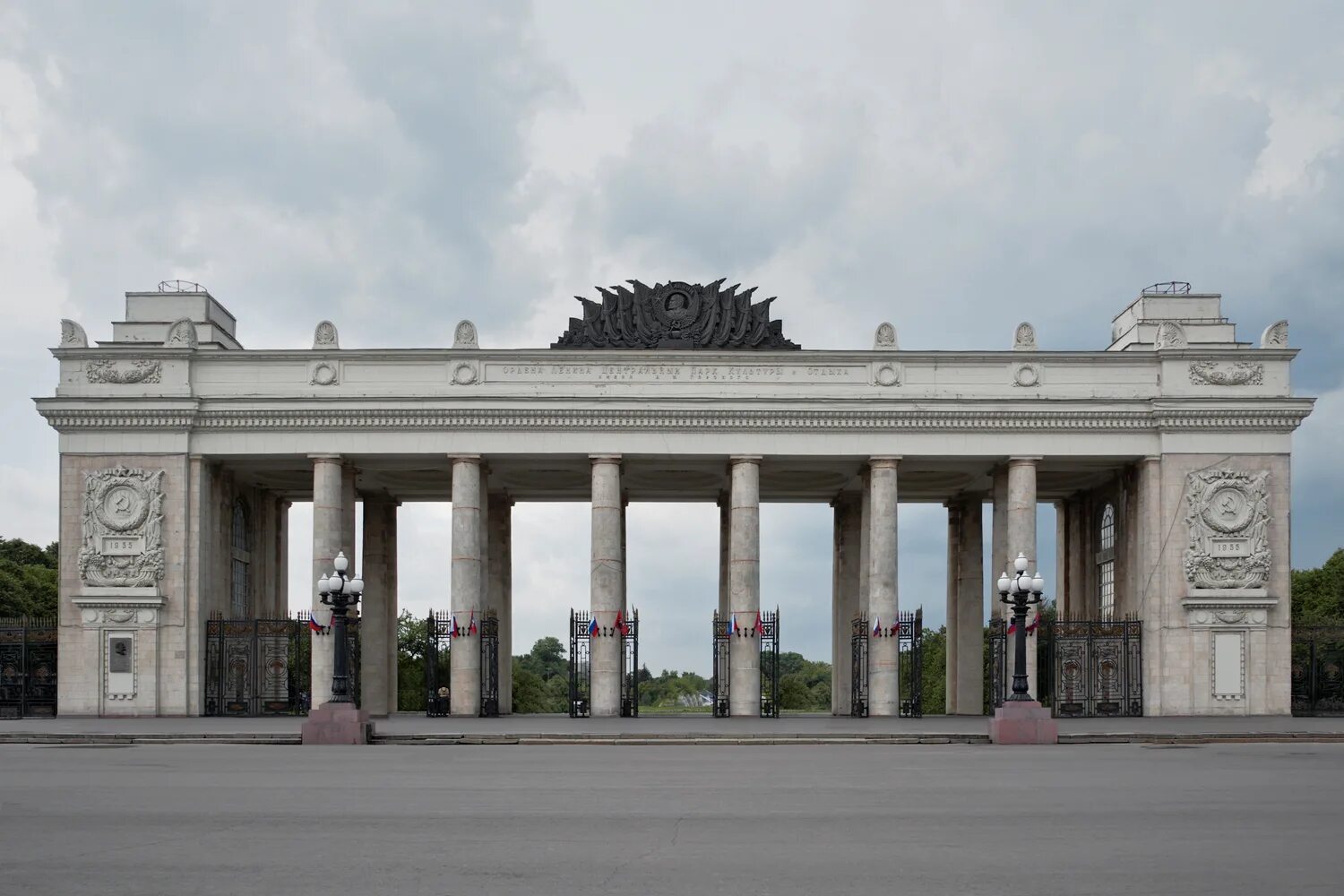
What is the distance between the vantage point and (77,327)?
162 feet

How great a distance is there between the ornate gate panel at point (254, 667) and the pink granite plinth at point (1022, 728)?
23.5 meters

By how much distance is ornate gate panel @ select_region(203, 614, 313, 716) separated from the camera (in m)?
49.0

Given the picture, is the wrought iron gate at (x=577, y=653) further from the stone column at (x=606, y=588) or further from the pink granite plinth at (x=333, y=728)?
the pink granite plinth at (x=333, y=728)

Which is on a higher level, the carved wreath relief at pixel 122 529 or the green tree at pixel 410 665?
the carved wreath relief at pixel 122 529

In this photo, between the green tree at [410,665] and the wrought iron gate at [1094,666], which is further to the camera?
the green tree at [410,665]

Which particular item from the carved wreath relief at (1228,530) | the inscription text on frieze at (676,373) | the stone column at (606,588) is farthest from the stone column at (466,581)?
the carved wreath relief at (1228,530)

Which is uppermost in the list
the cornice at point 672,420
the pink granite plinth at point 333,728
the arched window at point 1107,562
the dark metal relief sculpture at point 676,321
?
the dark metal relief sculpture at point 676,321

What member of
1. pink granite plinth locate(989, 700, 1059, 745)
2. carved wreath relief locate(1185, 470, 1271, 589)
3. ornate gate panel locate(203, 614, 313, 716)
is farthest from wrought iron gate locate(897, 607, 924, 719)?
ornate gate panel locate(203, 614, 313, 716)

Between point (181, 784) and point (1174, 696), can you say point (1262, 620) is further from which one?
point (181, 784)

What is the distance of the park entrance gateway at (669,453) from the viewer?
48.2m

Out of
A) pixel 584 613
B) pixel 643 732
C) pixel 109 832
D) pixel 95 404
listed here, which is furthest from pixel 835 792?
pixel 95 404

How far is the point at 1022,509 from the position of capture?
48.9 m

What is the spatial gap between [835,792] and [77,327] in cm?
3704

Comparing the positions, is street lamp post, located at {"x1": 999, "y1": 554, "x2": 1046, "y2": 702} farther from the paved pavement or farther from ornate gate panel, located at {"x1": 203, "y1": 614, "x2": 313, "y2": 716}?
ornate gate panel, located at {"x1": 203, "y1": 614, "x2": 313, "y2": 716}
